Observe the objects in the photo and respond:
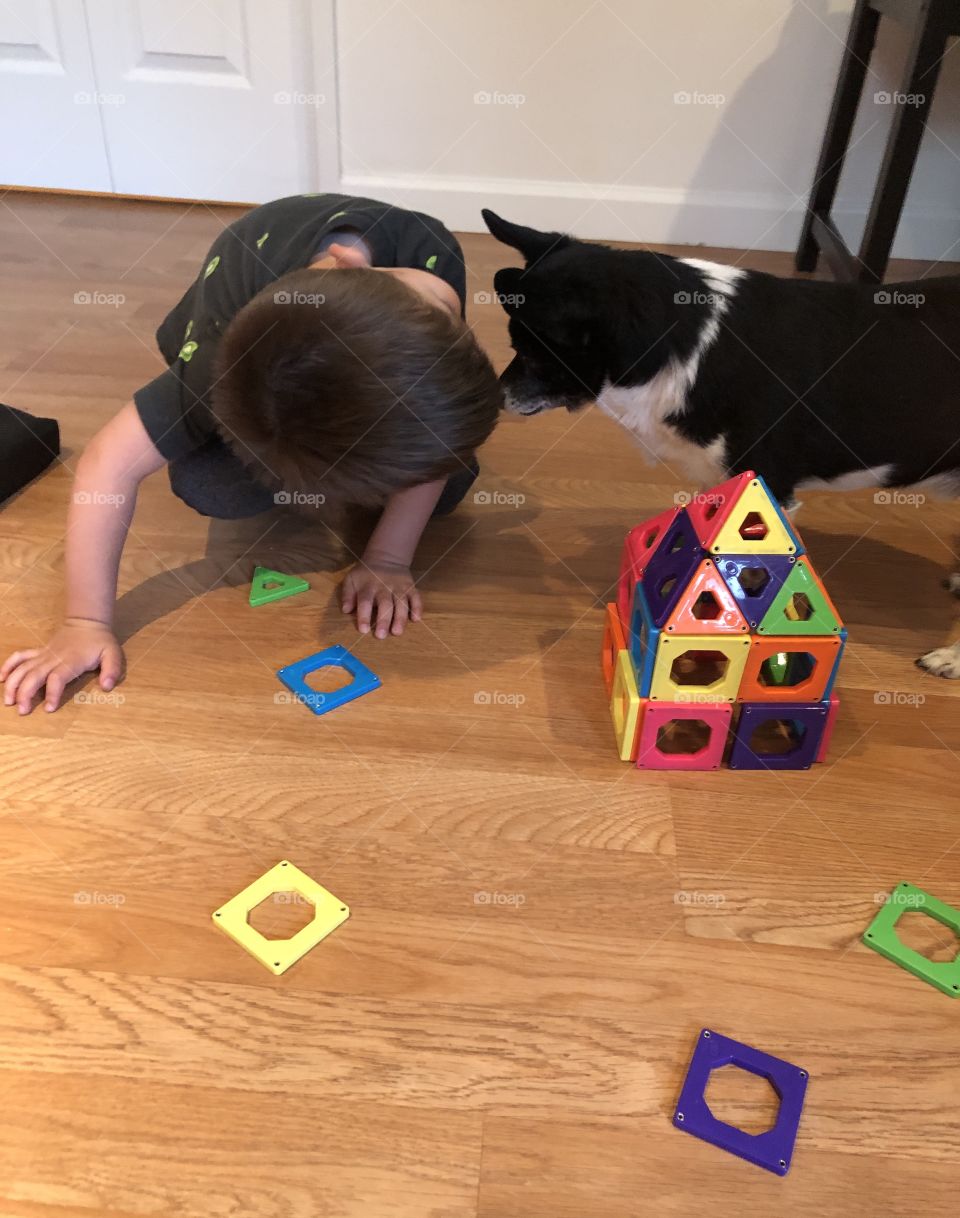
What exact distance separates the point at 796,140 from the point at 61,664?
1931mm

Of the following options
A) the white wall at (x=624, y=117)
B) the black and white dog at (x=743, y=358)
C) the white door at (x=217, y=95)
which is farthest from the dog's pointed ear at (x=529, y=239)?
the white door at (x=217, y=95)

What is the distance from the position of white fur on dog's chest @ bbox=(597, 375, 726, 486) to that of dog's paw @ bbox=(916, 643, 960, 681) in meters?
0.33

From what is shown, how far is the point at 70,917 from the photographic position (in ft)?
2.89

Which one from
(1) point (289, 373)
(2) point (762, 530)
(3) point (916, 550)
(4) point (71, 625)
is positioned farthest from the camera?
(3) point (916, 550)

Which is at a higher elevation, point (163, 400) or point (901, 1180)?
point (163, 400)

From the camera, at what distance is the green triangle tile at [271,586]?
4.11 ft

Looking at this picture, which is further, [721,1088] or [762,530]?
[762,530]

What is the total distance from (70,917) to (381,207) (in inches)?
34.9

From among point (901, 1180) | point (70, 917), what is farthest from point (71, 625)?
point (901, 1180)

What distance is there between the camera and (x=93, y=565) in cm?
113

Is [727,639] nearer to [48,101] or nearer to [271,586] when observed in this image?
[271,586]

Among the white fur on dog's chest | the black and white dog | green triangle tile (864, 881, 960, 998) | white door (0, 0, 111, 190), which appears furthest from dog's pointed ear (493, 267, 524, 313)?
white door (0, 0, 111, 190)

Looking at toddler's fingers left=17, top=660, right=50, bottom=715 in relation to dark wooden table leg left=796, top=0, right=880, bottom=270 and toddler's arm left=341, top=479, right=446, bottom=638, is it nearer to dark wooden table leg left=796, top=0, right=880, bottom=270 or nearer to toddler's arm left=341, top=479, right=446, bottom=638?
toddler's arm left=341, top=479, right=446, bottom=638

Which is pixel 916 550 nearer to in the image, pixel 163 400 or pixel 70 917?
pixel 163 400
